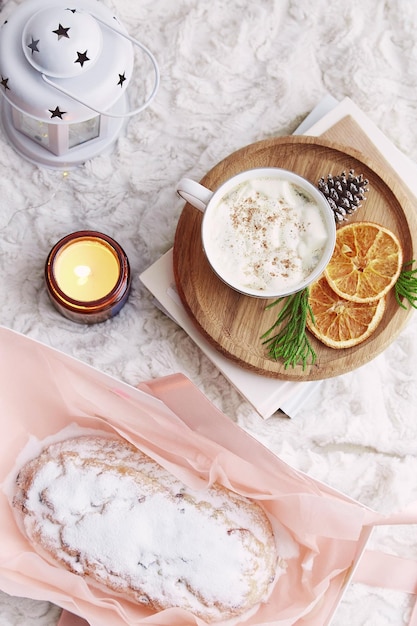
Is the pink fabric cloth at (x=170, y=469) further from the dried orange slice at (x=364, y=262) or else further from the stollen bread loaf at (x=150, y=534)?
the dried orange slice at (x=364, y=262)

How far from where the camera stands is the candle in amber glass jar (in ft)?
3.62

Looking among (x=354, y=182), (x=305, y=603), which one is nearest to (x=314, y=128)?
(x=354, y=182)

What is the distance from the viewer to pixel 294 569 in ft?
3.56

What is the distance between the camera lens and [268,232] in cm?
102

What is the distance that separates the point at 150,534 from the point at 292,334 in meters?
0.32

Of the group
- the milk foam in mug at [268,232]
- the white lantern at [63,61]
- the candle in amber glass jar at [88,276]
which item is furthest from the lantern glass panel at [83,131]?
the milk foam in mug at [268,232]

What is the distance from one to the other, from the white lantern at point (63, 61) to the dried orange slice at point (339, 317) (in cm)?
35

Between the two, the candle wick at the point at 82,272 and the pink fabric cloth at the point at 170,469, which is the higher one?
the candle wick at the point at 82,272

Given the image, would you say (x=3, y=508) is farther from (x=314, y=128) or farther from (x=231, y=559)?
(x=314, y=128)

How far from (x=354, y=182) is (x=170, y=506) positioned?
19.5 inches

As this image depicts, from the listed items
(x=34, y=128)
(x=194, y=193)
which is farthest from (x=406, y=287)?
(x=34, y=128)

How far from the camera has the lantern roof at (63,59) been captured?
101 centimetres

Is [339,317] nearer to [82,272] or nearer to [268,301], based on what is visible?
[268,301]

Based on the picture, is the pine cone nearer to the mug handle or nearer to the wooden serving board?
the wooden serving board
